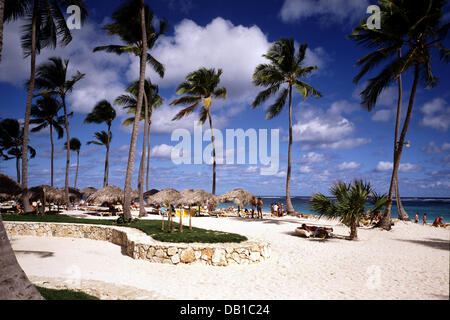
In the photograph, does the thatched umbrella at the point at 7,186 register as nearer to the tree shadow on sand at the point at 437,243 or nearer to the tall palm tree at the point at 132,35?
the tall palm tree at the point at 132,35

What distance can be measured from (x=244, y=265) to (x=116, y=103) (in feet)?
72.1

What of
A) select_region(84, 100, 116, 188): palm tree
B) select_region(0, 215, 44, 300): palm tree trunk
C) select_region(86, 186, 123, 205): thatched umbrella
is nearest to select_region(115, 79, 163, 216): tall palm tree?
select_region(86, 186, 123, 205): thatched umbrella

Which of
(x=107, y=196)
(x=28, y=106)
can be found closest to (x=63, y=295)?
(x=28, y=106)

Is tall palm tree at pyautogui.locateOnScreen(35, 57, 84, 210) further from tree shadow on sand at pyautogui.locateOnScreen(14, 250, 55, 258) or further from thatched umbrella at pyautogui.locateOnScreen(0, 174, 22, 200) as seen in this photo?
tree shadow on sand at pyautogui.locateOnScreen(14, 250, 55, 258)

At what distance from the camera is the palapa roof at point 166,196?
2262 centimetres

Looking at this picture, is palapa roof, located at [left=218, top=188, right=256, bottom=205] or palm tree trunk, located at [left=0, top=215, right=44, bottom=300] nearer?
palm tree trunk, located at [left=0, top=215, right=44, bottom=300]

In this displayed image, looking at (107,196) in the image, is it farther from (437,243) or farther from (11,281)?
(437,243)

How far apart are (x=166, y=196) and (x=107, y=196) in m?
5.18

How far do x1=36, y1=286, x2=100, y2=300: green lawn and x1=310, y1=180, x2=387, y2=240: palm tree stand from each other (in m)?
8.69

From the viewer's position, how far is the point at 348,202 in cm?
976

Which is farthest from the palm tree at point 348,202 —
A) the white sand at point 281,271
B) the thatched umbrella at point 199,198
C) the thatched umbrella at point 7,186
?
the thatched umbrella at point 7,186

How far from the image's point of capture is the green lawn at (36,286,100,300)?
13.4 feet

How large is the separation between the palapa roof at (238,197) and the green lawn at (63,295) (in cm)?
1679
